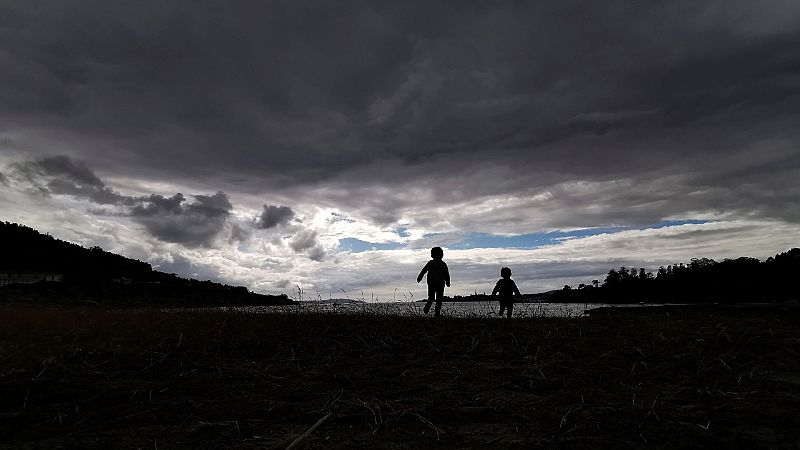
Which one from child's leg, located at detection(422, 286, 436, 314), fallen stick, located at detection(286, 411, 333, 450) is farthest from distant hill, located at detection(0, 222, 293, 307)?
fallen stick, located at detection(286, 411, 333, 450)

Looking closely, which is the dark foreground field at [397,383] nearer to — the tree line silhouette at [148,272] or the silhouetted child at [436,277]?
the silhouetted child at [436,277]

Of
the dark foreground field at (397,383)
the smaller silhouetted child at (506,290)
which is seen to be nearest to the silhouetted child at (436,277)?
the smaller silhouetted child at (506,290)

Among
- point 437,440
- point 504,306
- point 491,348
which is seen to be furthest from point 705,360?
point 504,306

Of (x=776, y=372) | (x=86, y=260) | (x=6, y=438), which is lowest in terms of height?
(x=6, y=438)

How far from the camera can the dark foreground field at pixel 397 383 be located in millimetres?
5082

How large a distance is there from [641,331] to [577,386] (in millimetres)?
4898

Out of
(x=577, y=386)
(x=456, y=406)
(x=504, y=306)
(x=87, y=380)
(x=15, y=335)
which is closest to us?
(x=456, y=406)

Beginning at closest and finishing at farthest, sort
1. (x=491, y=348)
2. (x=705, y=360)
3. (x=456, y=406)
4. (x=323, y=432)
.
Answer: (x=323, y=432) < (x=456, y=406) < (x=705, y=360) < (x=491, y=348)

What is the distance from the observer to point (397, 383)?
712 centimetres

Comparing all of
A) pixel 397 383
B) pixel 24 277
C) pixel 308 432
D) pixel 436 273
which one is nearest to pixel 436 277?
pixel 436 273

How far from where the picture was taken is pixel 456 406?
19.5ft

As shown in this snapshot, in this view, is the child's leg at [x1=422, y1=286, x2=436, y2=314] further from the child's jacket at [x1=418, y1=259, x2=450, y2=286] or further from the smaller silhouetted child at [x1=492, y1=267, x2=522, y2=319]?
the smaller silhouetted child at [x1=492, y1=267, x2=522, y2=319]

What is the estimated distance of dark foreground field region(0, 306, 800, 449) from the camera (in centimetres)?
508

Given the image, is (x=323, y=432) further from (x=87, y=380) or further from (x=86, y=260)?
(x=86, y=260)
